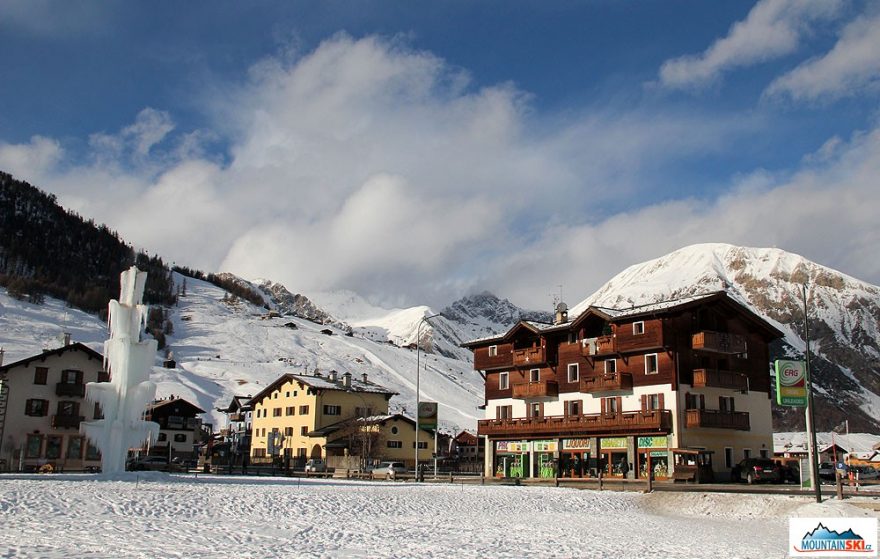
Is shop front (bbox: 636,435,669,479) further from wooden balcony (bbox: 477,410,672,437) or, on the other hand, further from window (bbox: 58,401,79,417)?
window (bbox: 58,401,79,417)

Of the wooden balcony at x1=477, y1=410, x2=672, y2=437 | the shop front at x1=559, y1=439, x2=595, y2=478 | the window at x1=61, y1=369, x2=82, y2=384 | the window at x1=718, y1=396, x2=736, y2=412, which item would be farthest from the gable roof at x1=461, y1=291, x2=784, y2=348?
the window at x1=61, y1=369, x2=82, y2=384

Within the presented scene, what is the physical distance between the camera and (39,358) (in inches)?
2916

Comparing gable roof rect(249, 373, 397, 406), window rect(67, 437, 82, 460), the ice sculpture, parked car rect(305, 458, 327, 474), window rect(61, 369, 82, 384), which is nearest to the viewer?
the ice sculpture

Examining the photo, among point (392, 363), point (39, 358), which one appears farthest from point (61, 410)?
point (392, 363)

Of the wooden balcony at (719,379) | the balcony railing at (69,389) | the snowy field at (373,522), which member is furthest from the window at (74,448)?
the wooden balcony at (719,379)

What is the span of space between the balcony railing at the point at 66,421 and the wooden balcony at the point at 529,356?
1540 inches

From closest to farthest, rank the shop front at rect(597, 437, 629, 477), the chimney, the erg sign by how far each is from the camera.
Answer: the erg sign < the shop front at rect(597, 437, 629, 477) < the chimney

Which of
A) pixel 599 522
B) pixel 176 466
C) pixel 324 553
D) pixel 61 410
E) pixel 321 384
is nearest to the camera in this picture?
pixel 324 553

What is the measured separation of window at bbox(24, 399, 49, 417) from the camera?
2872 inches

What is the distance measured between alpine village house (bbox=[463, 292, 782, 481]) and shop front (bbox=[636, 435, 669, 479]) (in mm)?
74

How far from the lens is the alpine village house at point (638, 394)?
60.7 meters

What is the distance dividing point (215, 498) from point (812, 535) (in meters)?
21.6

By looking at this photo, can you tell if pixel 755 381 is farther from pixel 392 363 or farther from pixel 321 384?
pixel 392 363

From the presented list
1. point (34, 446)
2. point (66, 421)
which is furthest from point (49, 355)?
point (34, 446)
